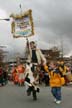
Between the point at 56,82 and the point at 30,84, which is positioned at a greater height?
the point at 56,82

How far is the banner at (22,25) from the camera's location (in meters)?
30.6

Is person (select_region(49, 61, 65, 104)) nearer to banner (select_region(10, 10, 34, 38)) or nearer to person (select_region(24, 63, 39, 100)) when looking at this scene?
person (select_region(24, 63, 39, 100))

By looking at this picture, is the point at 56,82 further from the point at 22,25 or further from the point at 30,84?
the point at 22,25

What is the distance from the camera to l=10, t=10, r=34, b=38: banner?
30644mm

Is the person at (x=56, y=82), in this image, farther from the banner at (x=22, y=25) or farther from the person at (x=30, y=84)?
the banner at (x=22, y=25)

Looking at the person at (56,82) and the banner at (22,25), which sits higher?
the banner at (22,25)

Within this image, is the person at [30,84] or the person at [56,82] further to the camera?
the person at [30,84]

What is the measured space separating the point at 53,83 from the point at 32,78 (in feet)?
5.86

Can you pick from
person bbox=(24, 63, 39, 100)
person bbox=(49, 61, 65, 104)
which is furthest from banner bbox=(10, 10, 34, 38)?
person bbox=(49, 61, 65, 104)

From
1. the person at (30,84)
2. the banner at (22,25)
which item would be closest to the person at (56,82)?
the person at (30,84)

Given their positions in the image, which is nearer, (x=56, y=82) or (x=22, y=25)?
(x=56, y=82)

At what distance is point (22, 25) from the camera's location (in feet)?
101

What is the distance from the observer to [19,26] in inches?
1231

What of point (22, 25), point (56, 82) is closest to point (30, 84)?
point (56, 82)
